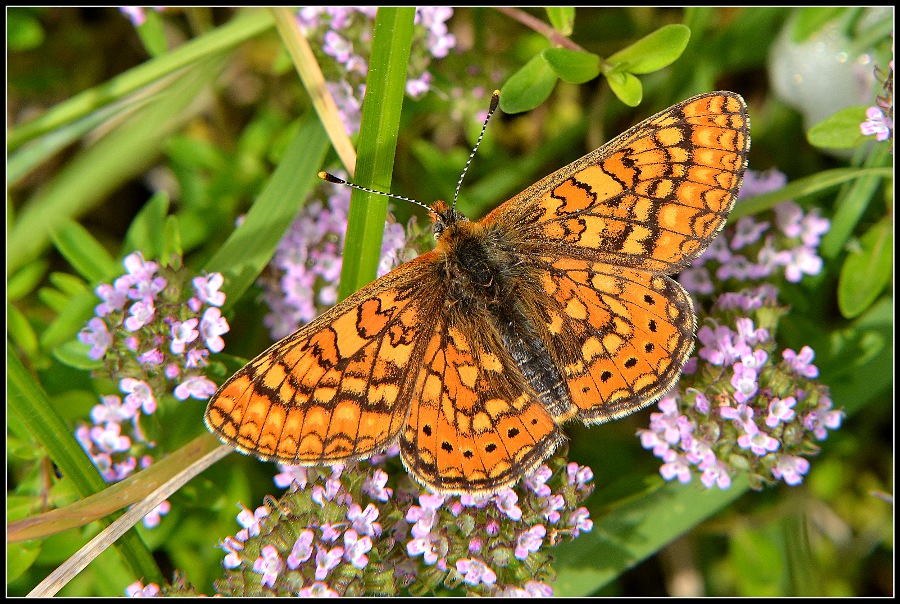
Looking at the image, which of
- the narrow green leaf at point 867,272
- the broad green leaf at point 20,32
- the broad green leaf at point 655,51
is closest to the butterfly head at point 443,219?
the broad green leaf at point 655,51

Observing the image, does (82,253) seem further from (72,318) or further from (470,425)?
(470,425)

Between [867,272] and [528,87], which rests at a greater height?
[528,87]

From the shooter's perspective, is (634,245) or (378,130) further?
(378,130)

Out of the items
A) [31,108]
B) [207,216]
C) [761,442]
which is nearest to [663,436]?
[761,442]

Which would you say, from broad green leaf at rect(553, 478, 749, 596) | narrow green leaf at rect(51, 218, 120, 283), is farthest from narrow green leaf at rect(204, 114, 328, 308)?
broad green leaf at rect(553, 478, 749, 596)

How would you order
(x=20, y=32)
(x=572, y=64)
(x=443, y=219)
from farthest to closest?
(x=20, y=32), (x=572, y=64), (x=443, y=219)

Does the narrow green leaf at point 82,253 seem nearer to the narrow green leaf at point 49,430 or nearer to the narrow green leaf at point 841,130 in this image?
the narrow green leaf at point 49,430

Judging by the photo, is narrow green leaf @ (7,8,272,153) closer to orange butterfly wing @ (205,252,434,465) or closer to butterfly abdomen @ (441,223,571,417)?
butterfly abdomen @ (441,223,571,417)

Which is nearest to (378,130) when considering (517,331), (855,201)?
(517,331)
